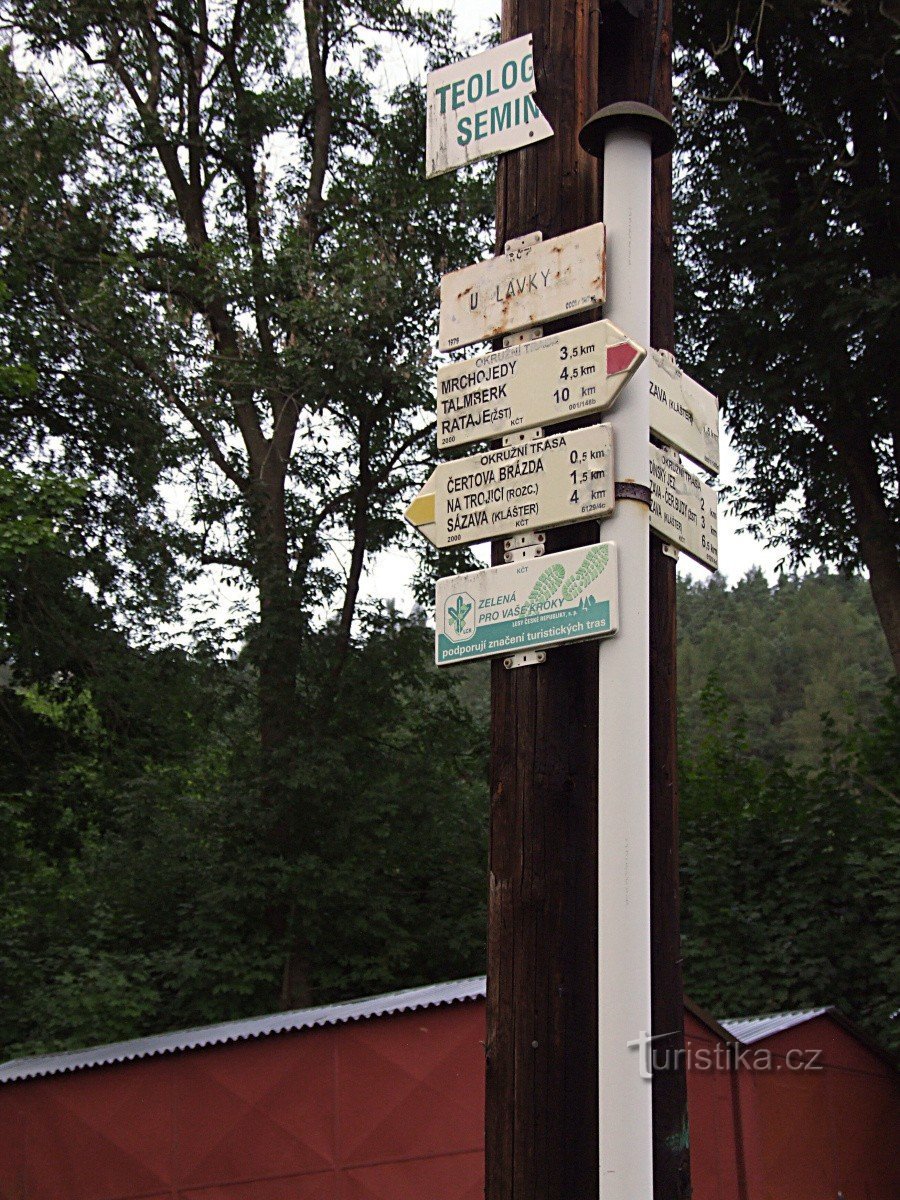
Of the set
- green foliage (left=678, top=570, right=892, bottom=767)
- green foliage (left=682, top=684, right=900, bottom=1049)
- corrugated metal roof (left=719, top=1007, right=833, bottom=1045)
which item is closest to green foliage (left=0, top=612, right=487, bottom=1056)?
green foliage (left=682, top=684, right=900, bottom=1049)

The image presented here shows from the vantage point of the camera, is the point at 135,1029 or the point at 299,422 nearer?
the point at 135,1029

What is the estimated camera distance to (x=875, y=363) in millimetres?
17500

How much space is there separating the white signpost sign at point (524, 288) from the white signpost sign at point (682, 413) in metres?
0.26

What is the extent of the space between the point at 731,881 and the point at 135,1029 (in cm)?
830

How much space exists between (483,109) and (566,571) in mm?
1536

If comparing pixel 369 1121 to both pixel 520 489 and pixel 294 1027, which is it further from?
pixel 520 489

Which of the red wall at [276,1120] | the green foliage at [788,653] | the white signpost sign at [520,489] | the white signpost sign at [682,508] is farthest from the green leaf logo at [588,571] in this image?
the green foliage at [788,653]

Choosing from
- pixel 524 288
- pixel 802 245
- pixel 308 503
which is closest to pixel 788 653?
pixel 308 503

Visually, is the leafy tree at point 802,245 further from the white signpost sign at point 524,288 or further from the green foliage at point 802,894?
the white signpost sign at point 524,288

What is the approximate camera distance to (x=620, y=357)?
12.0 ft

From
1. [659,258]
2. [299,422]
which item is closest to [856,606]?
[299,422]

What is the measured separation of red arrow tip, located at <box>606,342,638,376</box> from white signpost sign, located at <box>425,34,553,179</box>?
825 mm

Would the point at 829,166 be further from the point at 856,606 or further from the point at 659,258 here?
the point at 856,606

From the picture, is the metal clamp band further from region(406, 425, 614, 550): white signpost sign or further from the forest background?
the forest background
